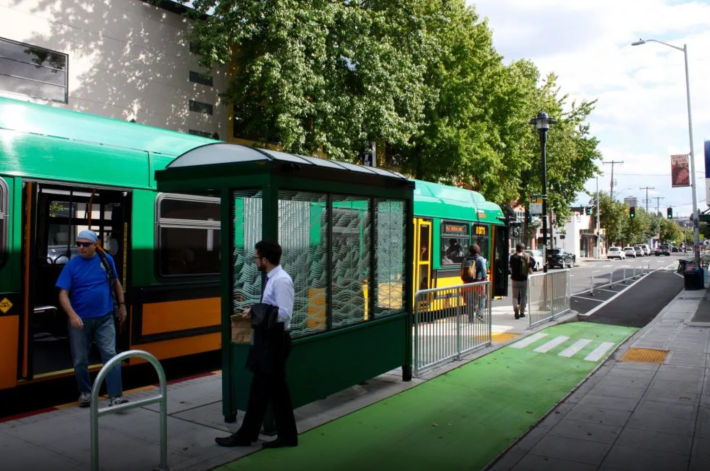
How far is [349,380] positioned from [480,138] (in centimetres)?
1988

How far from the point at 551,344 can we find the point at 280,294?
7.28 m

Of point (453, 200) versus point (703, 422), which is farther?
point (453, 200)

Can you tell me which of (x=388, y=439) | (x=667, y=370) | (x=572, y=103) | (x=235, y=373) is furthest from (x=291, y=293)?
(x=572, y=103)

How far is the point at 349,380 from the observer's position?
6.41 m

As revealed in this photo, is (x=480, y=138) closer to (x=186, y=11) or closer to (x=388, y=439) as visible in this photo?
(x=186, y=11)

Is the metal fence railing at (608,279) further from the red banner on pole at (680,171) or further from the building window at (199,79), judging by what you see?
the building window at (199,79)

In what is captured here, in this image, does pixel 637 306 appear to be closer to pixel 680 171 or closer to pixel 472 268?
pixel 472 268

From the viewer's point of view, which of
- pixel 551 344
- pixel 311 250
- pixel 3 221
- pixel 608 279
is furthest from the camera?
pixel 608 279

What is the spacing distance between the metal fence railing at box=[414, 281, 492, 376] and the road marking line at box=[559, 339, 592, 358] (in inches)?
51.0

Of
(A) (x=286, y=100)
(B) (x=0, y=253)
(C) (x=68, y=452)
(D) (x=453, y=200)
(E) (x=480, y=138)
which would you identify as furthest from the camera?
(E) (x=480, y=138)

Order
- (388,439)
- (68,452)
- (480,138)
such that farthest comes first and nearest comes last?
(480,138)
(388,439)
(68,452)

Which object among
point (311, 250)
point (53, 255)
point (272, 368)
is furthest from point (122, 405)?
point (53, 255)

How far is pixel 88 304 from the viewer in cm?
589

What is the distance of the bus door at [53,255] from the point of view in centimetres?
605
